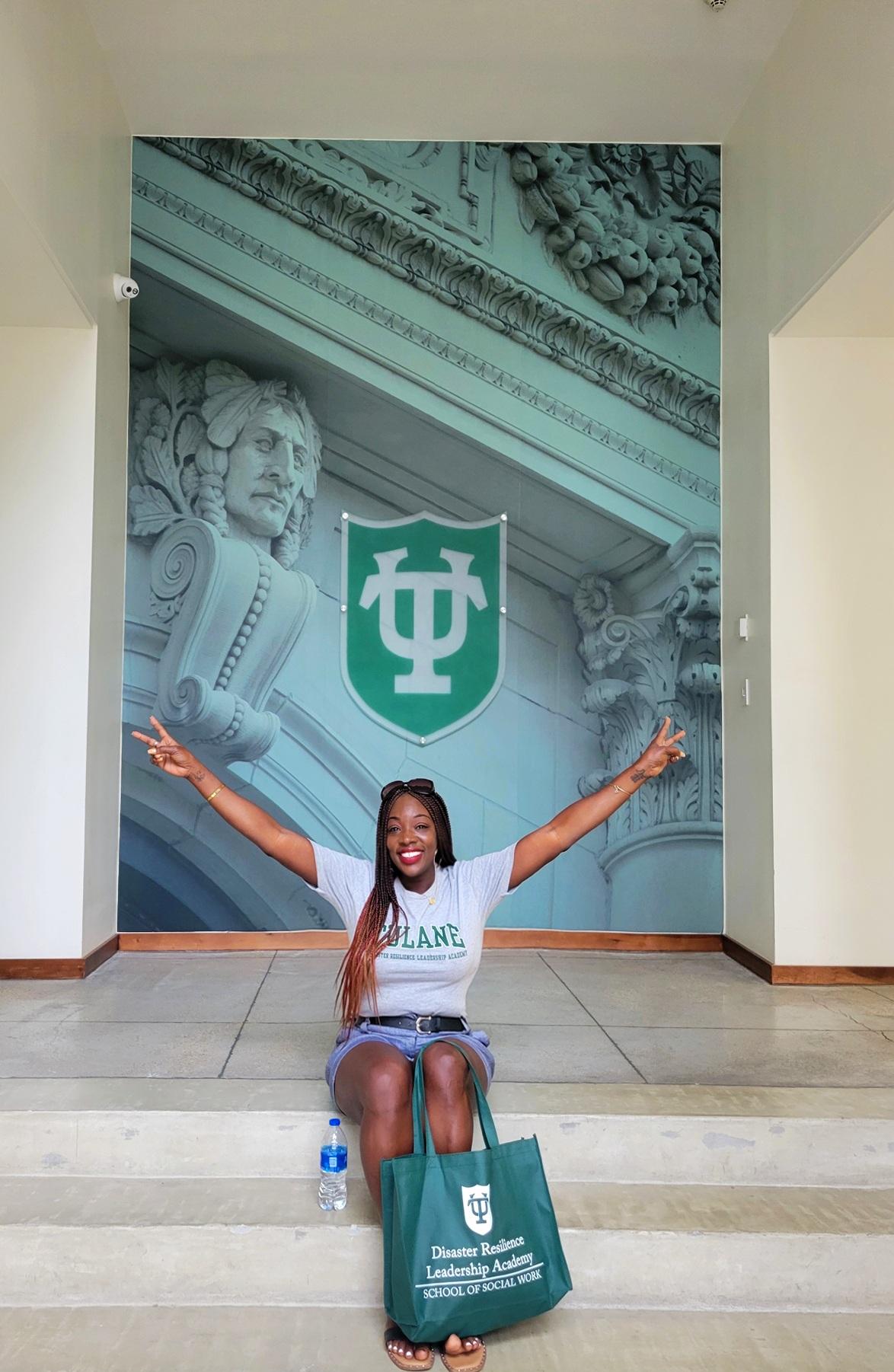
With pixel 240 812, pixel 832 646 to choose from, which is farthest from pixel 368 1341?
pixel 832 646

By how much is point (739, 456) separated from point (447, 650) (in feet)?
5.07

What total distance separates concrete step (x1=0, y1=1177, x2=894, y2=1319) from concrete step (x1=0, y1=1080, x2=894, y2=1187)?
17 cm

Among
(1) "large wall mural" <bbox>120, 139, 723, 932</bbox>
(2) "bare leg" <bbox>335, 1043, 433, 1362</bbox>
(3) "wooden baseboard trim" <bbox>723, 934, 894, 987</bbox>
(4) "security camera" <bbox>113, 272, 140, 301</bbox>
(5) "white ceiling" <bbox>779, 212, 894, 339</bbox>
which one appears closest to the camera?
(2) "bare leg" <bbox>335, 1043, 433, 1362</bbox>

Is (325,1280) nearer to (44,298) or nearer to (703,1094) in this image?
(703,1094)

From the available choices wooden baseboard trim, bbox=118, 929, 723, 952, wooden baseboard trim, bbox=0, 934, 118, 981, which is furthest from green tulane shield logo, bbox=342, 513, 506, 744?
wooden baseboard trim, bbox=0, 934, 118, 981

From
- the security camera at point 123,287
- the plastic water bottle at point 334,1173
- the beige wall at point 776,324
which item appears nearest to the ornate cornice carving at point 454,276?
the beige wall at point 776,324

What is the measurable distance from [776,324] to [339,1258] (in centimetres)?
370

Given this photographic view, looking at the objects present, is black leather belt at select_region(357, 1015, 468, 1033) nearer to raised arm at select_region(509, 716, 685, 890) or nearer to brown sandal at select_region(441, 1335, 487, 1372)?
raised arm at select_region(509, 716, 685, 890)

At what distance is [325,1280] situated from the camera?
2.56m

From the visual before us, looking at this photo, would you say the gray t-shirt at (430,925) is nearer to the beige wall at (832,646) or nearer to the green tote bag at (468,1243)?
the green tote bag at (468,1243)

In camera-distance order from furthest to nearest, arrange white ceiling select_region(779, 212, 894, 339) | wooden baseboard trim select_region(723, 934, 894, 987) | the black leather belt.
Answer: wooden baseboard trim select_region(723, 934, 894, 987), white ceiling select_region(779, 212, 894, 339), the black leather belt

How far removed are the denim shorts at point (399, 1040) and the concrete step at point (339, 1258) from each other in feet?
1.09

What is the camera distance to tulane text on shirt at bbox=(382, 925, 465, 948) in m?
2.76

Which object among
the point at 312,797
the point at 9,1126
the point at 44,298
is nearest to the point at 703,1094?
the point at 9,1126
